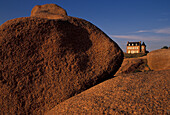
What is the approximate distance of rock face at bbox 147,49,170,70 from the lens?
7207mm

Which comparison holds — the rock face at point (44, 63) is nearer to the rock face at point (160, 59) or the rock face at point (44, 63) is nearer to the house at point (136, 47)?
the rock face at point (160, 59)

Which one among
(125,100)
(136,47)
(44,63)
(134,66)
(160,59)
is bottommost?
(125,100)

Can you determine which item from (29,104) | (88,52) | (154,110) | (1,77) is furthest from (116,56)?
(1,77)

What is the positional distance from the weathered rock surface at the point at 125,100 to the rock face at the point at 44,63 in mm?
344

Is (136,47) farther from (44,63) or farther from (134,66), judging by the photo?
(44,63)

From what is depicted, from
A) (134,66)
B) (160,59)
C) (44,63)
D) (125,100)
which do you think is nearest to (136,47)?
(134,66)

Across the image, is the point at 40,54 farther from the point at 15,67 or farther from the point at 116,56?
the point at 116,56

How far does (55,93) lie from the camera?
302cm

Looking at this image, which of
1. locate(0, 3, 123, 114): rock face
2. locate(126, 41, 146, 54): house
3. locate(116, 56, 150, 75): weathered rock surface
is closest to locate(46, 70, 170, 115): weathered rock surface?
locate(0, 3, 123, 114): rock face

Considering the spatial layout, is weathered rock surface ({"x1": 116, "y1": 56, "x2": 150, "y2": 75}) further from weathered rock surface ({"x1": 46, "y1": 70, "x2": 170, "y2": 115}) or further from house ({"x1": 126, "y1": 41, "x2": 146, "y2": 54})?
house ({"x1": 126, "y1": 41, "x2": 146, "y2": 54})

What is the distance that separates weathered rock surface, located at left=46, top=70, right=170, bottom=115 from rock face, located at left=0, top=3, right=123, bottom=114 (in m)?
0.34

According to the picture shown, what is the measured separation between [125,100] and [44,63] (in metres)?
1.83

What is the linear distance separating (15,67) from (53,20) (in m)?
1.36

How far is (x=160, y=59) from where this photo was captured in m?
7.31
